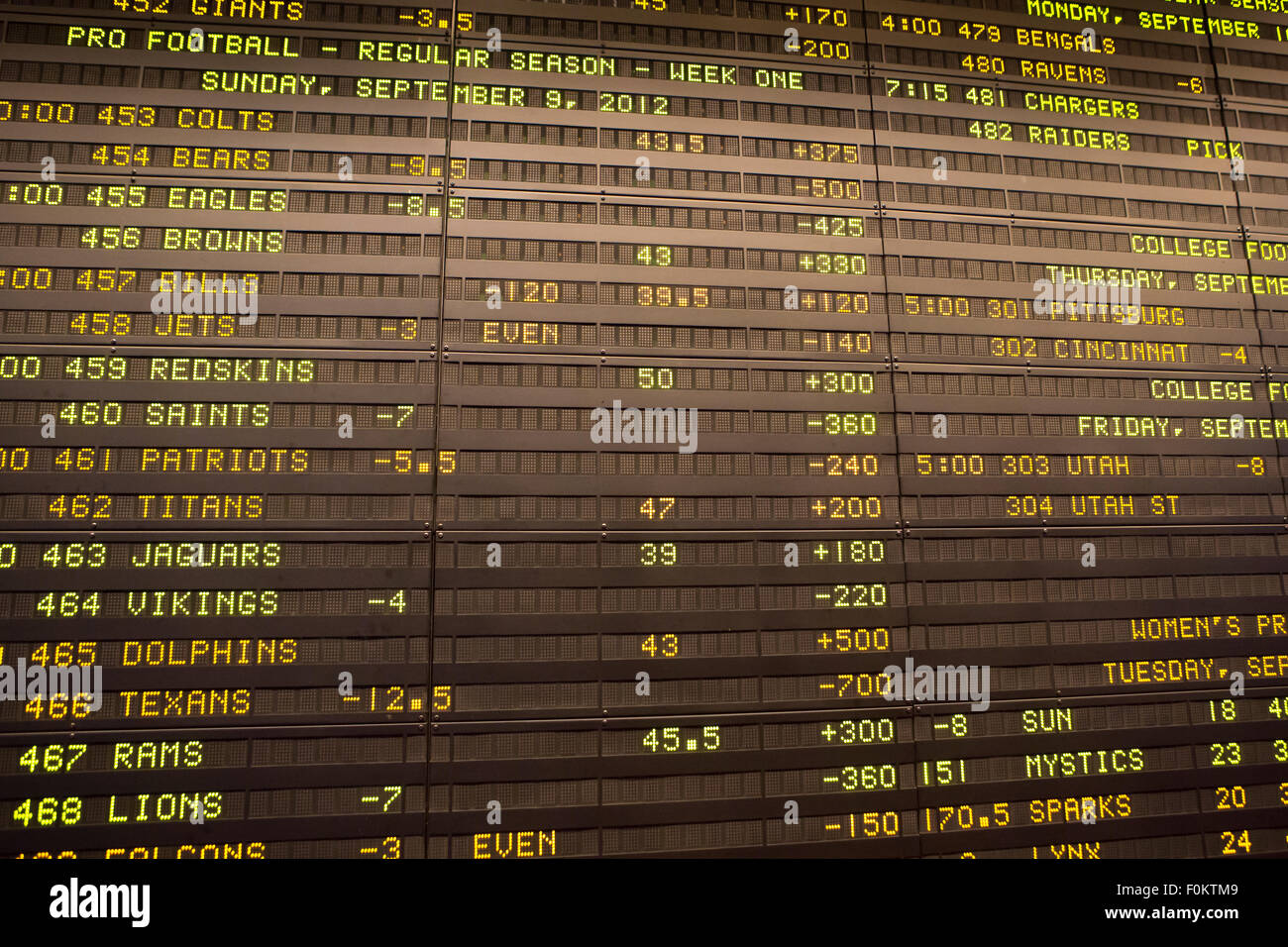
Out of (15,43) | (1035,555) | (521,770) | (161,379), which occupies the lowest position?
(521,770)

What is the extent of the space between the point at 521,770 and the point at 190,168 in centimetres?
484

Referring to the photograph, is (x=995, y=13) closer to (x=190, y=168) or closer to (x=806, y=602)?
(x=806, y=602)

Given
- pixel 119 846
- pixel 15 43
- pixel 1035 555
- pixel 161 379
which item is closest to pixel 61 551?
pixel 161 379

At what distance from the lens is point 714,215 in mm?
5977

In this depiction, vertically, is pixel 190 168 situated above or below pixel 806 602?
above

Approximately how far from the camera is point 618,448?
5570 millimetres

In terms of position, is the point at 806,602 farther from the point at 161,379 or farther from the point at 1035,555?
the point at 161,379

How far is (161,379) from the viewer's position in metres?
5.29

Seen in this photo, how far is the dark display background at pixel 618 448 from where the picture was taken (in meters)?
5.09

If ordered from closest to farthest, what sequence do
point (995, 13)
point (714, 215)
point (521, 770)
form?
point (521, 770) → point (714, 215) → point (995, 13)

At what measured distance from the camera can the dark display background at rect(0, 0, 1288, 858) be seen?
16.7 feet
